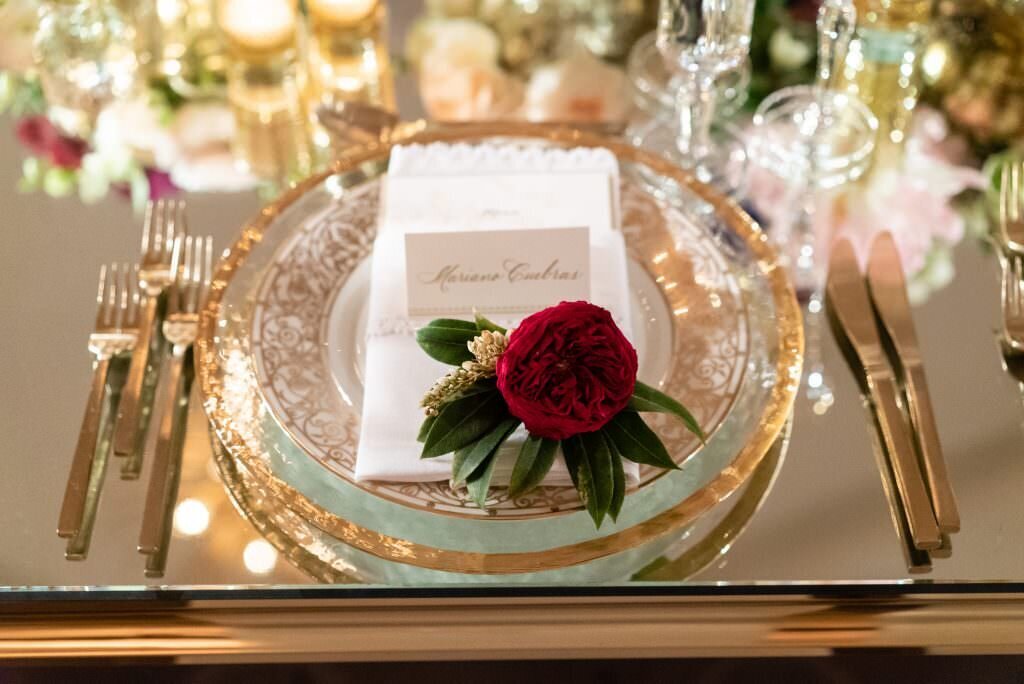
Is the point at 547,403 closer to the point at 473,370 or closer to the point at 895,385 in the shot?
the point at 473,370

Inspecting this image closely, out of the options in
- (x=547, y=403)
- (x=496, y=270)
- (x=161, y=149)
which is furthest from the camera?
(x=161, y=149)

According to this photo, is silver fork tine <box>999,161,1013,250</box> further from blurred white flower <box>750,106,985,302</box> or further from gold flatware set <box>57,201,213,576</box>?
gold flatware set <box>57,201,213,576</box>

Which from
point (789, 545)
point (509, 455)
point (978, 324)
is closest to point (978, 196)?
point (978, 324)

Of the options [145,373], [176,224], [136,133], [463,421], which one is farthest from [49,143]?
[463,421]

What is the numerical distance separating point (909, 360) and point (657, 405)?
0.22 m

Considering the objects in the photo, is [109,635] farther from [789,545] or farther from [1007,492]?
[1007,492]

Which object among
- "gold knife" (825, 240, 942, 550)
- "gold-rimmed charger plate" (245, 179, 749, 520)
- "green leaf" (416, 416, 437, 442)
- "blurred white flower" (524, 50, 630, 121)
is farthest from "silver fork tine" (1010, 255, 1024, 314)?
"green leaf" (416, 416, 437, 442)

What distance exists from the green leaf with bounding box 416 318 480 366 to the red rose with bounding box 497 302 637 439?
5 cm

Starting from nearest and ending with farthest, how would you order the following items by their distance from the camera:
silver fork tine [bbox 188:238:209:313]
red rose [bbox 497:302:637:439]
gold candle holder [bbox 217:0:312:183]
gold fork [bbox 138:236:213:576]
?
red rose [bbox 497:302:637:439], gold fork [bbox 138:236:213:576], silver fork tine [bbox 188:238:209:313], gold candle holder [bbox 217:0:312:183]

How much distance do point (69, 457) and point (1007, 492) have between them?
1.85 ft

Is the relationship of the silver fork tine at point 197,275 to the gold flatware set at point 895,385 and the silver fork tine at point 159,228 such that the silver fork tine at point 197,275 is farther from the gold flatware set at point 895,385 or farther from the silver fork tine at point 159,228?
the gold flatware set at point 895,385

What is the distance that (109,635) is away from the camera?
56 cm

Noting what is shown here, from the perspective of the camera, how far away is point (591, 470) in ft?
1.67

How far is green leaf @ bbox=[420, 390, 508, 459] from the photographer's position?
1.67 ft
